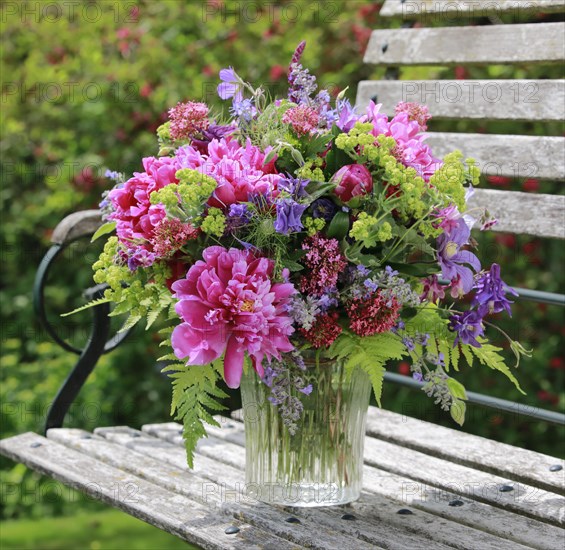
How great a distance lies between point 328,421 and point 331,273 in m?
0.29

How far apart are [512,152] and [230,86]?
35.1 inches

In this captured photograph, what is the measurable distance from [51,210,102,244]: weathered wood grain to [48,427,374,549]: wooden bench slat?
1.45 ft

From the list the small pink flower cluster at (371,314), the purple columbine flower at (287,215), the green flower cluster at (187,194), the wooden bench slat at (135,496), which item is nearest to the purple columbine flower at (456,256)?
the small pink flower cluster at (371,314)

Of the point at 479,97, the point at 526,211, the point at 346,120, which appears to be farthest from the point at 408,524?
the point at 479,97

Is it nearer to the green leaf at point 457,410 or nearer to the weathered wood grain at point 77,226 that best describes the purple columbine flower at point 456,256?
the green leaf at point 457,410

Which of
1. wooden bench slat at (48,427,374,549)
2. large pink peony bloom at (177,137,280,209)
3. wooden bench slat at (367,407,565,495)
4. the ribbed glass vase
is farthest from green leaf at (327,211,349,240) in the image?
wooden bench slat at (367,407,565,495)

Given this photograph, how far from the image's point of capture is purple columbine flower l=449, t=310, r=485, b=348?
172 centimetres

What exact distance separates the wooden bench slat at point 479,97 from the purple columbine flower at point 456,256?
2.62 feet

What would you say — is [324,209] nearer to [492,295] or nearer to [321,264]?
[321,264]

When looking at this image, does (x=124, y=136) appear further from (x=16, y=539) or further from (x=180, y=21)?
(x=16, y=539)

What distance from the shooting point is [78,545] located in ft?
12.0

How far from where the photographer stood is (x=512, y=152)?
2488 millimetres

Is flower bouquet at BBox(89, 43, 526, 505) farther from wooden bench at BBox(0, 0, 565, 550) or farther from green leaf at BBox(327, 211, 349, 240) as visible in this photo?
wooden bench at BBox(0, 0, 565, 550)

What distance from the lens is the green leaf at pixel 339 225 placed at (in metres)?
1.64
